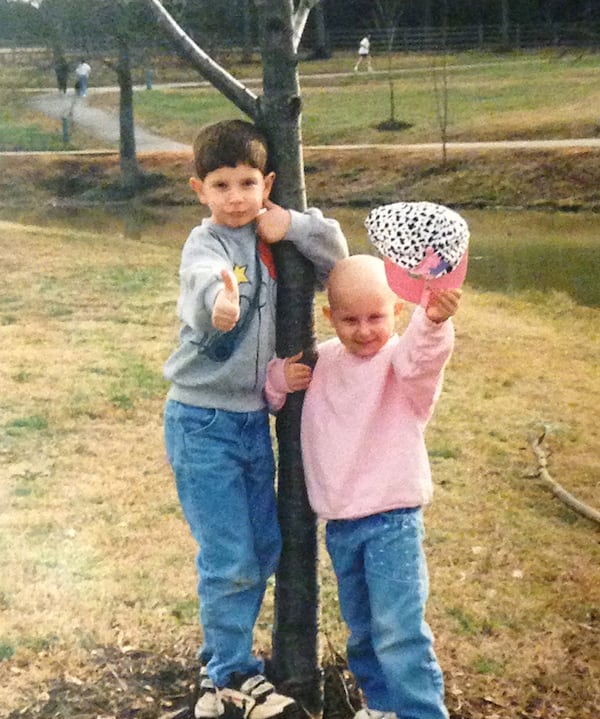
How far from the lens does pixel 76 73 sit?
94.0 feet

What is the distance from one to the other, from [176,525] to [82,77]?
25.3m

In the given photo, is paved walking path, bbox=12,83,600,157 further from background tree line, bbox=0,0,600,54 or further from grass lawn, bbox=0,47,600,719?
grass lawn, bbox=0,47,600,719

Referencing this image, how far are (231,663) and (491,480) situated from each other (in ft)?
8.10

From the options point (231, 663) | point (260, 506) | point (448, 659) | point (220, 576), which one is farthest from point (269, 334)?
point (448, 659)

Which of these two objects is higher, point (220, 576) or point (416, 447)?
point (416, 447)

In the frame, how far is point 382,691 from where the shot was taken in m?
2.57

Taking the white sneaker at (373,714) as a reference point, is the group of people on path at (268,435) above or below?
above

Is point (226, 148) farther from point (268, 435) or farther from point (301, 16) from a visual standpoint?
point (268, 435)

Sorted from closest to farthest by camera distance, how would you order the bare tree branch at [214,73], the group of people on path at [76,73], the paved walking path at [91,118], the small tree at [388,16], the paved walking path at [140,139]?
the bare tree branch at [214,73] → the paved walking path at [140,139] → the paved walking path at [91,118] → the group of people on path at [76,73] → the small tree at [388,16]

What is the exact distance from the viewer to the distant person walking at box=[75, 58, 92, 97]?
89.6 feet

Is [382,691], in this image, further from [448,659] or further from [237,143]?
[237,143]

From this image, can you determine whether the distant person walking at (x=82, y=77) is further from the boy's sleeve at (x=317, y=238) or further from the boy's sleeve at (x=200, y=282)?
the boy's sleeve at (x=200, y=282)

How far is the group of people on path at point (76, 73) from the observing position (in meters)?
25.9

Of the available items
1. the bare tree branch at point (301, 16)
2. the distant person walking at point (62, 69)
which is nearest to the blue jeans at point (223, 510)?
the bare tree branch at point (301, 16)
